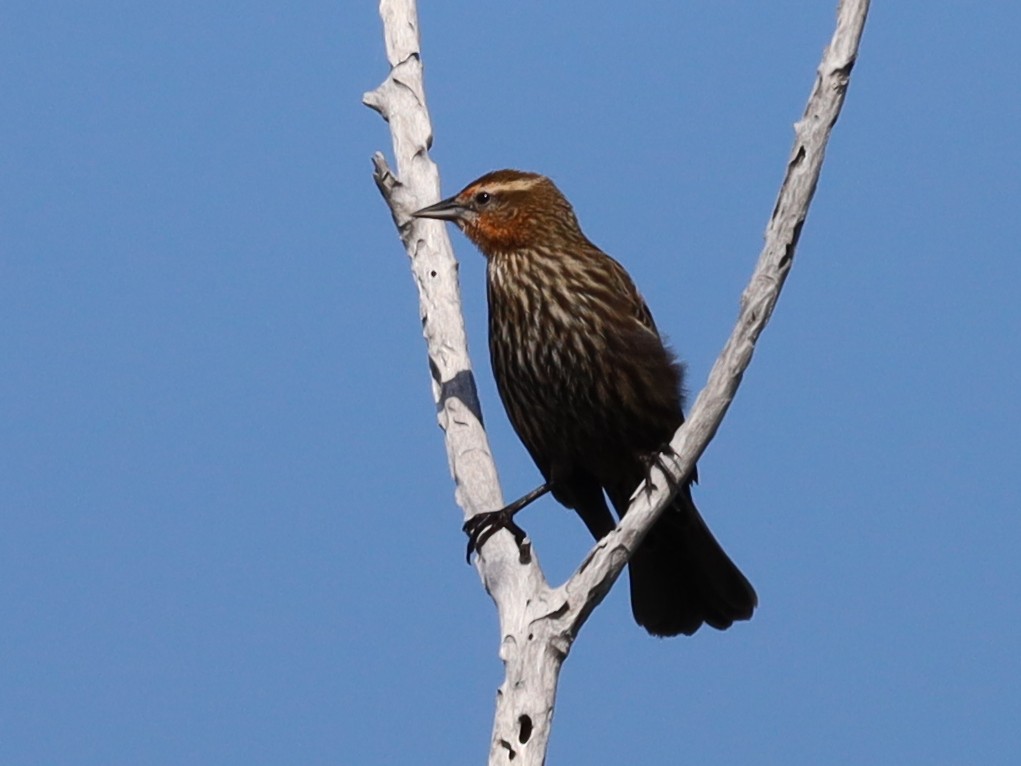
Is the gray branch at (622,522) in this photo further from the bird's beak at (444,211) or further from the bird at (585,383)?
the bird's beak at (444,211)

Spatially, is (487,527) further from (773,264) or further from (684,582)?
(773,264)

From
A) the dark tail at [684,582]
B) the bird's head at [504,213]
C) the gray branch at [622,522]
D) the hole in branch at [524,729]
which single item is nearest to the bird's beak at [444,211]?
the bird's head at [504,213]

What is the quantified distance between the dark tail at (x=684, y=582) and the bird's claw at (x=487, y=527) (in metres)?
0.71

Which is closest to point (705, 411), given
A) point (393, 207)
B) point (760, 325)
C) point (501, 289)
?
point (760, 325)

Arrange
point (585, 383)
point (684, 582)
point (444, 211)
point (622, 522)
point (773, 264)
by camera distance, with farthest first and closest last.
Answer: point (684, 582), point (444, 211), point (585, 383), point (622, 522), point (773, 264)

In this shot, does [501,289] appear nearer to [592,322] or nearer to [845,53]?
[592,322]

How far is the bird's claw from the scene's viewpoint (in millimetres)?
5116

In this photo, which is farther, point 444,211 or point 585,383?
point 444,211

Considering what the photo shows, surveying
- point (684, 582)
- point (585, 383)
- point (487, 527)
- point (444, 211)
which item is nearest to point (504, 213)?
point (444, 211)

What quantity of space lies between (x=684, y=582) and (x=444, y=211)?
4.95 ft

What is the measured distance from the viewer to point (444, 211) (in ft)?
18.5

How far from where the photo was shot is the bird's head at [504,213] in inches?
224

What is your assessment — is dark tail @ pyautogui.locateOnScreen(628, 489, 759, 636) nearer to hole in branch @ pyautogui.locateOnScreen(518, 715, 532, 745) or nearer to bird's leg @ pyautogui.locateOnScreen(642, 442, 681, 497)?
bird's leg @ pyautogui.locateOnScreen(642, 442, 681, 497)

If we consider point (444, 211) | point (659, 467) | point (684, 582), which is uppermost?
point (444, 211)
